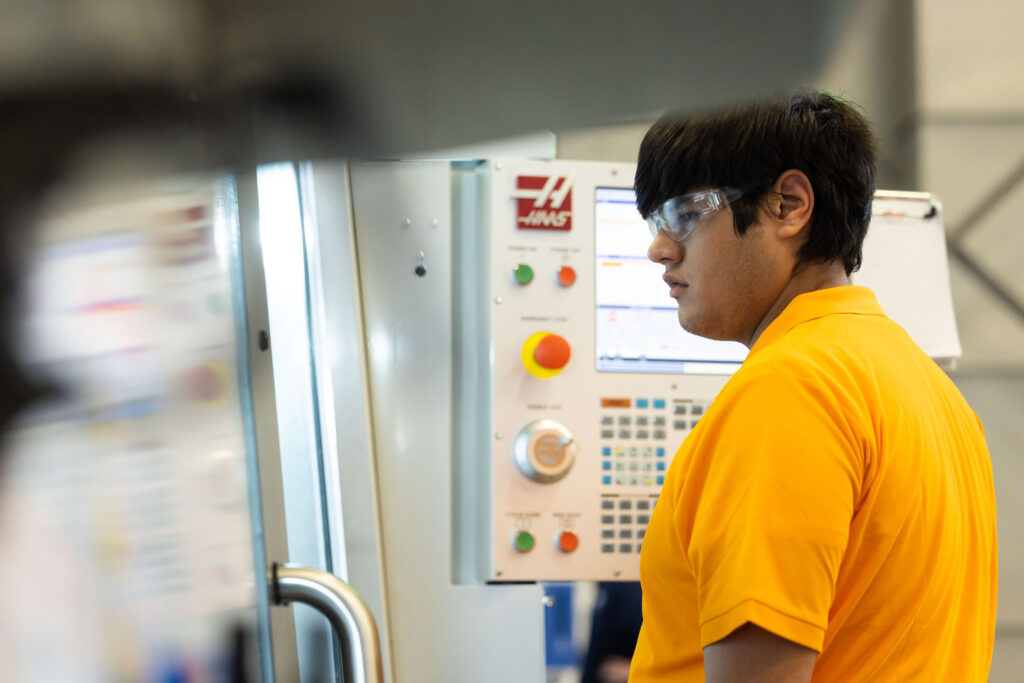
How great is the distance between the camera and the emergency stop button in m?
1.49

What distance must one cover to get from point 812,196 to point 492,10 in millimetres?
761

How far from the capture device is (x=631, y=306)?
1.56 m

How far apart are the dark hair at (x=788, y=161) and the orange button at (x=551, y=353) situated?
58 cm

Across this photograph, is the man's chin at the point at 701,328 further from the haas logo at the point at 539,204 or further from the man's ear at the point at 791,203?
the haas logo at the point at 539,204

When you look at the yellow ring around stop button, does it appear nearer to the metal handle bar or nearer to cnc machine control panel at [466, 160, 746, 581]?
cnc machine control panel at [466, 160, 746, 581]

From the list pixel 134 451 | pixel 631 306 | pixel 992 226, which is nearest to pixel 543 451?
pixel 631 306

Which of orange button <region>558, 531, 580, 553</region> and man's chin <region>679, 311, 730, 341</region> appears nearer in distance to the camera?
man's chin <region>679, 311, 730, 341</region>

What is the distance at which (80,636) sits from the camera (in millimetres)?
147

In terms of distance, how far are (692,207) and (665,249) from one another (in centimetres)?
8

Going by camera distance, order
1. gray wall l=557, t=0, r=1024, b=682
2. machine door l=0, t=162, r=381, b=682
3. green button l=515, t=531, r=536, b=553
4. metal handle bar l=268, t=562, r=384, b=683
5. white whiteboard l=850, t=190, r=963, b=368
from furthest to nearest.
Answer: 1. gray wall l=557, t=0, r=1024, b=682
2. white whiteboard l=850, t=190, r=963, b=368
3. green button l=515, t=531, r=536, b=553
4. metal handle bar l=268, t=562, r=384, b=683
5. machine door l=0, t=162, r=381, b=682

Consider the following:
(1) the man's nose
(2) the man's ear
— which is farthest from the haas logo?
(2) the man's ear

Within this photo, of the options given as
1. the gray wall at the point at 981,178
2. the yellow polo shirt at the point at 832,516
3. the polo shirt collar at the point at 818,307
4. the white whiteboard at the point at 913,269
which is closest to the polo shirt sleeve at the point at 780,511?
the yellow polo shirt at the point at 832,516

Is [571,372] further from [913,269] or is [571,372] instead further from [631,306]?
[913,269]

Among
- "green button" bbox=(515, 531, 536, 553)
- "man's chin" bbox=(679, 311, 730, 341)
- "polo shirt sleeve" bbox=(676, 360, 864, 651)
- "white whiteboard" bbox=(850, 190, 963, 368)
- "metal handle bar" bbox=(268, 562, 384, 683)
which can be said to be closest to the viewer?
"metal handle bar" bbox=(268, 562, 384, 683)
